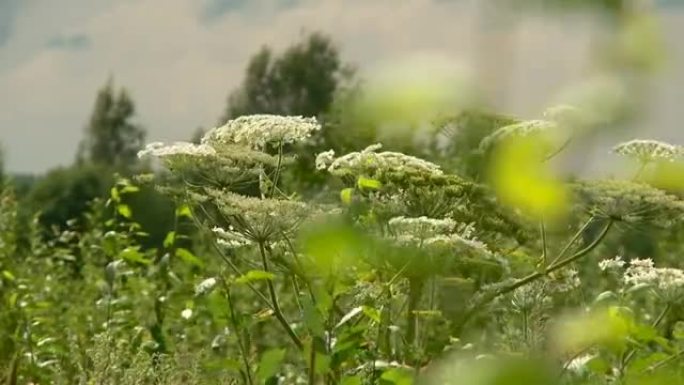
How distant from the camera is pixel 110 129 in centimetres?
2880

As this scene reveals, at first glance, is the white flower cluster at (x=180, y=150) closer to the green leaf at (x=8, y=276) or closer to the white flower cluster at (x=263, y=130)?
the white flower cluster at (x=263, y=130)

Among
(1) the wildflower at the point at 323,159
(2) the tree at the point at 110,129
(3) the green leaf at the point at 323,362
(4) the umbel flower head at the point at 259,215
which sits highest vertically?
(2) the tree at the point at 110,129

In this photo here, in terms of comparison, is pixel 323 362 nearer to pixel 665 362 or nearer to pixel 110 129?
pixel 665 362

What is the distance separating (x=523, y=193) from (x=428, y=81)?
0.06 metres

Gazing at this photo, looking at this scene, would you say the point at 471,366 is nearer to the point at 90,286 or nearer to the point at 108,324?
the point at 108,324

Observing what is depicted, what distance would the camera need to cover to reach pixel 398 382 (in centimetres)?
188

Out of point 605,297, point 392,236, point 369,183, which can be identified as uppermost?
point 369,183

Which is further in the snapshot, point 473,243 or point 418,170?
point 418,170

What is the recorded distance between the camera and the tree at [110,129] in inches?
1099

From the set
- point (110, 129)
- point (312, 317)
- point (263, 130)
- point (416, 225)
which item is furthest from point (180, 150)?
point (110, 129)

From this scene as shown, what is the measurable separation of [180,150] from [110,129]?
2724 cm

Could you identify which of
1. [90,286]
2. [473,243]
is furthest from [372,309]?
[90,286]

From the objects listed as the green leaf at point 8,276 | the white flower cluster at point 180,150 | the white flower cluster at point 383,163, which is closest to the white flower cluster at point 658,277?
the white flower cluster at point 383,163

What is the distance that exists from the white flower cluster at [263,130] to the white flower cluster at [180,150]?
0.08 metres
